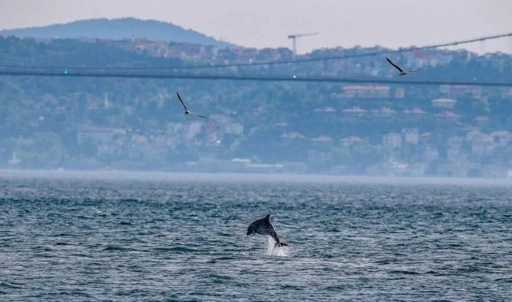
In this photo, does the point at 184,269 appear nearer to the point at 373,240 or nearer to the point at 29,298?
the point at 29,298

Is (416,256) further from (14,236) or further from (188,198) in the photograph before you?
(188,198)

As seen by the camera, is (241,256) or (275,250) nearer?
(241,256)

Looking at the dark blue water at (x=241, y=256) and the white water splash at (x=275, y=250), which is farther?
the white water splash at (x=275, y=250)

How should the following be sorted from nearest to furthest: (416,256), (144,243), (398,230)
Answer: (416,256) < (144,243) < (398,230)

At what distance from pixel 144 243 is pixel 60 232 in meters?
6.99

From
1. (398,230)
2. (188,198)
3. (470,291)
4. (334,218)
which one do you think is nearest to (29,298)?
(470,291)

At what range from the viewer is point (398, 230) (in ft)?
282

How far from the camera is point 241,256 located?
213 feet

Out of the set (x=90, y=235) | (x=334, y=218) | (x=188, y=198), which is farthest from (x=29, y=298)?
(x=188, y=198)

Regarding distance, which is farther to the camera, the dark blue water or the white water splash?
the white water splash

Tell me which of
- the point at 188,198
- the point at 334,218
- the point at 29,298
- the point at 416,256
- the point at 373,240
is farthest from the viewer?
the point at 188,198

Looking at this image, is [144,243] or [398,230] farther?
[398,230]

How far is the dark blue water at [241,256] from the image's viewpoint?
5353cm

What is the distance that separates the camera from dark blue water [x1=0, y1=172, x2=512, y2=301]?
176 feet
